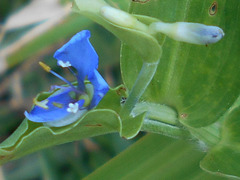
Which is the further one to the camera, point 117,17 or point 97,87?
point 97,87

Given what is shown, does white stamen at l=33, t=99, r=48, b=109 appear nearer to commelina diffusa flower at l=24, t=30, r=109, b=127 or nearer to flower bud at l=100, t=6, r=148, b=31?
commelina diffusa flower at l=24, t=30, r=109, b=127

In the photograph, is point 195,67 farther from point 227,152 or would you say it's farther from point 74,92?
point 74,92

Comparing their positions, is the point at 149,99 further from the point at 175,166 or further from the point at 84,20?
the point at 84,20

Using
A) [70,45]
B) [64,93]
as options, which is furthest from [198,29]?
[64,93]

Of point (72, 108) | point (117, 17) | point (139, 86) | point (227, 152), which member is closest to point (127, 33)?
point (117, 17)

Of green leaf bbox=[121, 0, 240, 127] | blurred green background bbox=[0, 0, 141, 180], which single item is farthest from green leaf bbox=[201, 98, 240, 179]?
blurred green background bbox=[0, 0, 141, 180]
